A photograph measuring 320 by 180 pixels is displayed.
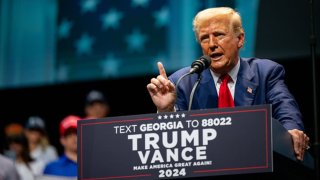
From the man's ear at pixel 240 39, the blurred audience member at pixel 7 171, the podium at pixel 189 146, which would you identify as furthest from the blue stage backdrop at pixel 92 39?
the podium at pixel 189 146

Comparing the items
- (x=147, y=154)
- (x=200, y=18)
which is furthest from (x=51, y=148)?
(x=147, y=154)

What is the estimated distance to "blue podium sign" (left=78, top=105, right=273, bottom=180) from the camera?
10.4 feet

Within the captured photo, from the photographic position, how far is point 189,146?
10.6 ft

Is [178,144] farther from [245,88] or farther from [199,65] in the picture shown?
[245,88]

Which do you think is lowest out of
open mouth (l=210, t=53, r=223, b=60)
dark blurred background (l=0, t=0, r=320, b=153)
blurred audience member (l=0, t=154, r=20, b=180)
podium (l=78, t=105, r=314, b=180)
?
blurred audience member (l=0, t=154, r=20, b=180)

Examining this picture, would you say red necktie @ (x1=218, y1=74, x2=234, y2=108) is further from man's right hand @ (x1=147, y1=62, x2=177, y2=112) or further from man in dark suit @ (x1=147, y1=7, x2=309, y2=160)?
man's right hand @ (x1=147, y1=62, x2=177, y2=112)

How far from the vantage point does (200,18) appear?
3.95m

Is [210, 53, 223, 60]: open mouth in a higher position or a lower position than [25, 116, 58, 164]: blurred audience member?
higher

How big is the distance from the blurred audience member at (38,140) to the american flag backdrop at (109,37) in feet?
1.71

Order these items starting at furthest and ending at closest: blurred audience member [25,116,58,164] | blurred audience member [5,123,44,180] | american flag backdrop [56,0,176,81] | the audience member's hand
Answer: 1. blurred audience member [25,116,58,164]
2. american flag backdrop [56,0,176,81]
3. blurred audience member [5,123,44,180]
4. the audience member's hand

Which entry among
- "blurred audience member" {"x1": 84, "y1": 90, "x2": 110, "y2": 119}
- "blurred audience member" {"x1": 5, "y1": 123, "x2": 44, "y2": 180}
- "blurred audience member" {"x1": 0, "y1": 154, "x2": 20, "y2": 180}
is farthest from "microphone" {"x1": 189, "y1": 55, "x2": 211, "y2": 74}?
"blurred audience member" {"x1": 84, "y1": 90, "x2": 110, "y2": 119}

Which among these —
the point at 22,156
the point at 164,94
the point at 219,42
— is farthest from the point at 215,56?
the point at 22,156

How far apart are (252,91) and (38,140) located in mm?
4122

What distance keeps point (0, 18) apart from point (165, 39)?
1.86 metres
